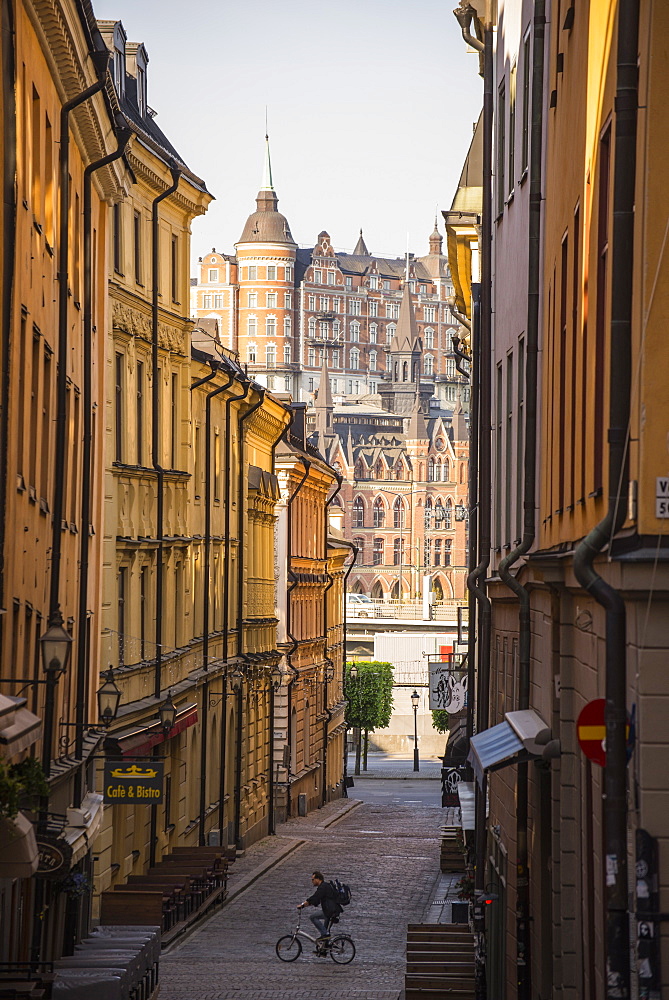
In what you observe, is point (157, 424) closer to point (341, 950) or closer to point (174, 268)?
point (174, 268)

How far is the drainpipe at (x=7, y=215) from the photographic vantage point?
14648mm

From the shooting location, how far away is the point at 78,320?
72.3 ft

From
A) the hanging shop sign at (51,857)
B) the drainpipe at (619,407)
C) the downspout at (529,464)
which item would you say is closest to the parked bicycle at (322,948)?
the hanging shop sign at (51,857)

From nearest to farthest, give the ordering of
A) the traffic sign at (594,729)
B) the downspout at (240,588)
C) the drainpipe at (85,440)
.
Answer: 1. the traffic sign at (594,729)
2. the drainpipe at (85,440)
3. the downspout at (240,588)

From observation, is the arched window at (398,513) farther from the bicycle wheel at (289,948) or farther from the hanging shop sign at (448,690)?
the bicycle wheel at (289,948)

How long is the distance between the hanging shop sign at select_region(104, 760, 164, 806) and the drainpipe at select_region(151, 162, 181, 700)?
24.1 ft

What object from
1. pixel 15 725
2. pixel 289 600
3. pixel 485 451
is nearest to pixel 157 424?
pixel 485 451

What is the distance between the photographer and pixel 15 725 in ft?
39.0

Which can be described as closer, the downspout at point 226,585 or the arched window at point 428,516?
the downspout at point 226,585

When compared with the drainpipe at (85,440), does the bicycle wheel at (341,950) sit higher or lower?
lower

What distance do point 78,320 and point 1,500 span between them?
768cm

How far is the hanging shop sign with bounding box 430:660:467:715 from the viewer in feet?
120

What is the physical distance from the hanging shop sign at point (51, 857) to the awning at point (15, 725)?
347cm

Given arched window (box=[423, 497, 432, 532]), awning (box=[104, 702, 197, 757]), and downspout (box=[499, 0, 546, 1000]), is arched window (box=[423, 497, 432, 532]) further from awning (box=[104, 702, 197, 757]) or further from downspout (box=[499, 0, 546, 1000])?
downspout (box=[499, 0, 546, 1000])
